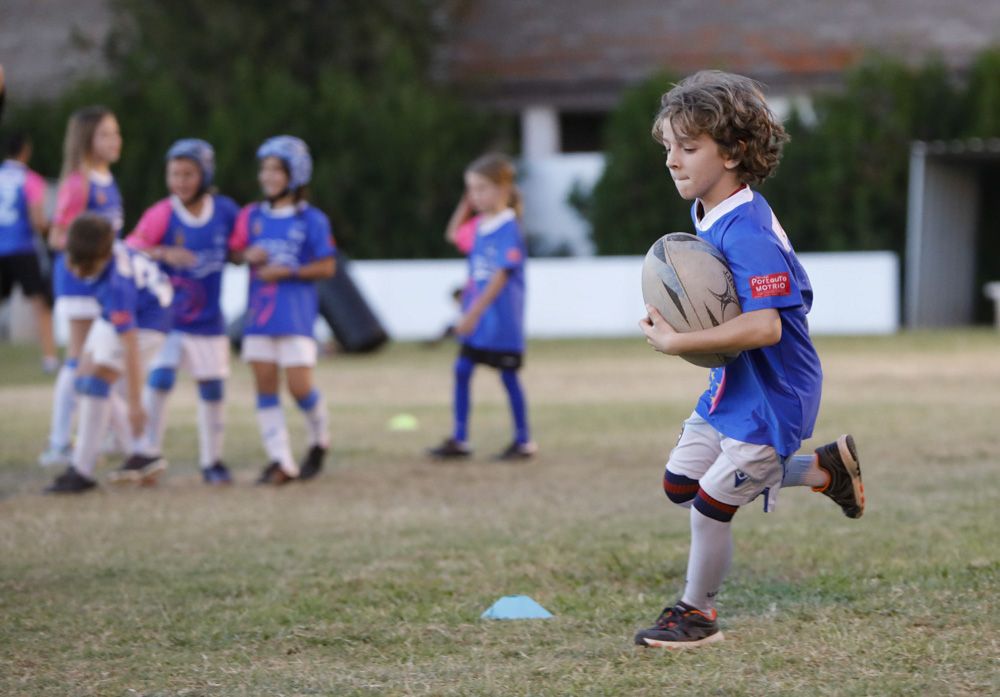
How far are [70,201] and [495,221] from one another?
2492 mm

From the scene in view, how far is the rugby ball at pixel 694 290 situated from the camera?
425 centimetres

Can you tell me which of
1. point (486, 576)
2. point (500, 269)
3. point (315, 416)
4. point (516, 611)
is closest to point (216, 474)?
point (315, 416)

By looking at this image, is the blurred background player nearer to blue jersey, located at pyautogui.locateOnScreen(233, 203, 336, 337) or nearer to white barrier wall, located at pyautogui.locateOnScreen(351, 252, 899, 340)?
blue jersey, located at pyautogui.locateOnScreen(233, 203, 336, 337)

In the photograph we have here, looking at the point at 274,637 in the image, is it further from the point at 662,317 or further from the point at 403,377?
the point at 403,377

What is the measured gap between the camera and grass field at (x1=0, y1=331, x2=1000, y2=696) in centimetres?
416

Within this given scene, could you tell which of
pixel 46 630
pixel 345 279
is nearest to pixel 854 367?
pixel 345 279

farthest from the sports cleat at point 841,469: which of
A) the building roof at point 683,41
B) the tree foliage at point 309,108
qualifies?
the building roof at point 683,41

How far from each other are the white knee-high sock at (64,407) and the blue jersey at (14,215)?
524 centimetres

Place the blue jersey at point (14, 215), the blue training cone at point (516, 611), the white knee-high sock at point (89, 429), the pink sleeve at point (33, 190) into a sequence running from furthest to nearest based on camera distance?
the blue jersey at point (14, 215) → the pink sleeve at point (33, 190) → the white knee-high sock at point (89, 429) → the blue training cone at point (516, 611)

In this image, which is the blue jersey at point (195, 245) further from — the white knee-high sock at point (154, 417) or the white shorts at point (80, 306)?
the white shorts at point (80, 306)

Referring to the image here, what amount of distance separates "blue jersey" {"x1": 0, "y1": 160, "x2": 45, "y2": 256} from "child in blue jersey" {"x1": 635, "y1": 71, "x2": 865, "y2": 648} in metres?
10.5

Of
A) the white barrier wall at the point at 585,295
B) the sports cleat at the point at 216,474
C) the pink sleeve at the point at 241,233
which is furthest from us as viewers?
the white barrier wall at the point at 585,295

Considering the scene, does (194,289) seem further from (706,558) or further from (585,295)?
(585,295)

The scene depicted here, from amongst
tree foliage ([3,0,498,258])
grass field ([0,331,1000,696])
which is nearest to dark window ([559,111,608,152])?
tree foliage ([3,0,498,258])
